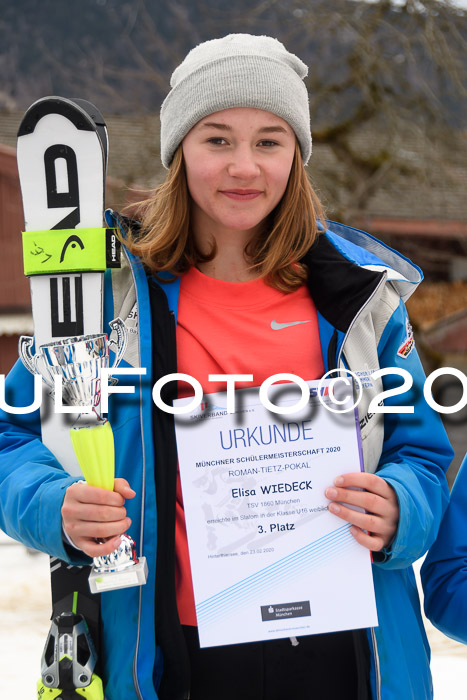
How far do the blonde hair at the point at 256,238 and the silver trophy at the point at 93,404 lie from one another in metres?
0.18

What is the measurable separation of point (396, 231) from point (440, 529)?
9442 millimetres

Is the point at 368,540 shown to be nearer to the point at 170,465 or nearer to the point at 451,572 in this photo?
the point at 451,572

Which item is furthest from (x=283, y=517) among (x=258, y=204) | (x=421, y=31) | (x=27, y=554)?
(x=421, y=31)

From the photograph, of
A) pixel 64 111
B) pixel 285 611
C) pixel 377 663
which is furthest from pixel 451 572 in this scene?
pixel 64 111

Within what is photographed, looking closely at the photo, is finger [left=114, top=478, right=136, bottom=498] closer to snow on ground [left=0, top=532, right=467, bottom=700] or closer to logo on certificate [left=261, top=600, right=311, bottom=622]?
logo on certificate [left=261, top=600, right=311, bottom=622]

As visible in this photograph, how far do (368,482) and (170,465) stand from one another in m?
0.34

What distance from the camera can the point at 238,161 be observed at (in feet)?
4.48

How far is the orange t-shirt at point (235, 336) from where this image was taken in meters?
1.36

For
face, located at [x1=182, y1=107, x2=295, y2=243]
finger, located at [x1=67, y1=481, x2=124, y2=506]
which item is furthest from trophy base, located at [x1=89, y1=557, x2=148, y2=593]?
face, located at [x1=182, y1=107, x2=295, y2=243]

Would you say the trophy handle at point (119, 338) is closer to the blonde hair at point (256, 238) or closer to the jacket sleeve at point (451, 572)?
the blonde hair at point (256, 238)

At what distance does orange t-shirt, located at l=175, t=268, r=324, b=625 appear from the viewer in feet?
4.48

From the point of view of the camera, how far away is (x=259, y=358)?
4.67 ft

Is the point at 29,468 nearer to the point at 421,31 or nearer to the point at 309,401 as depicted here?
the point at 309,401

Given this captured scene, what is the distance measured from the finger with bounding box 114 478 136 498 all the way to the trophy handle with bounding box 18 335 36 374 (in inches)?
11.2
